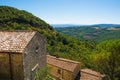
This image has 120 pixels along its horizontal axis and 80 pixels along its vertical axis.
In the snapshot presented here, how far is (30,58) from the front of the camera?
87.9 ft

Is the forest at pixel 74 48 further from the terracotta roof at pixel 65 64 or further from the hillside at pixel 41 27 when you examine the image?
the terracotta roof at pixel 65 64

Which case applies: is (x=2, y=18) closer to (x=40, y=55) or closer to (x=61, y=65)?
(x=61, y=65)

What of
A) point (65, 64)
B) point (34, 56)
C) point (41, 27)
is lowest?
point (65, 64)

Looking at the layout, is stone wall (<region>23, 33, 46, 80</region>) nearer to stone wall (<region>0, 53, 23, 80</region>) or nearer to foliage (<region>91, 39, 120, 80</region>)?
stone wall (<region>0, 53, 23, 80</region>)

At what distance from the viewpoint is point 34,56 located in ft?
94.4

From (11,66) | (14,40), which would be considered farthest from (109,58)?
(11,66)

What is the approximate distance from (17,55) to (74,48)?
208 ft

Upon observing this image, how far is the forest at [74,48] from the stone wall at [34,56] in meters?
11.1

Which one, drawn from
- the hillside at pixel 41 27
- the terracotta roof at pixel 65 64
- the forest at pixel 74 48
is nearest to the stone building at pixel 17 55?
the terracotta roof at pixel 65 64

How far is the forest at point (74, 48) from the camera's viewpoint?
3681cm

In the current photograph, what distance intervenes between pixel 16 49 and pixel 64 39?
223 feet

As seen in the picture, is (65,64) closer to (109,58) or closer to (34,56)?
(109,58)

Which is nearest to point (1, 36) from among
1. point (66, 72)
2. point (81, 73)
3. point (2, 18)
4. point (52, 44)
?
point (66, 72)

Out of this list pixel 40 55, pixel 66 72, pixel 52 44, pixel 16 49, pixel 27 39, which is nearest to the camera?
pixel 16 49
